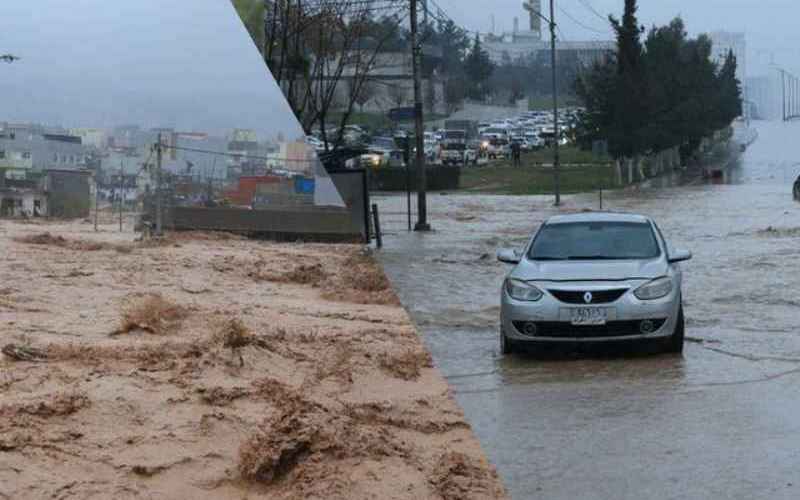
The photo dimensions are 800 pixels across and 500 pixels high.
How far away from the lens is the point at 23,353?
361 inches

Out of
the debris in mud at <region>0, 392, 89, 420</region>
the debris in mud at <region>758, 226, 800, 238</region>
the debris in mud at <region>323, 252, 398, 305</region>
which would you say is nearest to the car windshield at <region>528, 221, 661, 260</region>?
the debris in mud at <region>323, 252, 398, 305</region>

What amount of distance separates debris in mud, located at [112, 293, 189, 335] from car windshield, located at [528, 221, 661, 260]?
3.14m

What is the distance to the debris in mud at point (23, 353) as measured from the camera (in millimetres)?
9094

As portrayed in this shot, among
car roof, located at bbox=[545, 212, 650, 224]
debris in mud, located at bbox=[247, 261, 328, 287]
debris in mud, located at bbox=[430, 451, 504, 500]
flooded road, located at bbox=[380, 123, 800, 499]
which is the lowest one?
flooded road, located at bbox=[380, 123, 800, 499]

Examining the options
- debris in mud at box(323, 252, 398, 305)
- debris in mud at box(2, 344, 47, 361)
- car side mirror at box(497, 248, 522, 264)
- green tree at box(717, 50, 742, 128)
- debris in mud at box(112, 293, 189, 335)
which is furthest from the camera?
green tree at box(717, 50, 742, 128)

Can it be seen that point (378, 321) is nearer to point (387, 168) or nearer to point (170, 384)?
point (170, 384)

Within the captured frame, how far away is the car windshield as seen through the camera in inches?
489

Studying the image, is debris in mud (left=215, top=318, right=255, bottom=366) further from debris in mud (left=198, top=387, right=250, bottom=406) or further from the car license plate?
the car license plate

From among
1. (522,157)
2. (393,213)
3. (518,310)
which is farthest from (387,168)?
(518,310)

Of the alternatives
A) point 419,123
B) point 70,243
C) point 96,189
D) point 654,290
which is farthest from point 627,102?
point 654,290

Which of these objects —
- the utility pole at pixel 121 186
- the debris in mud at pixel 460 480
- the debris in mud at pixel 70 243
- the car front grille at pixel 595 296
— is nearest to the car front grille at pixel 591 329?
the car front grille at pixel 595 296

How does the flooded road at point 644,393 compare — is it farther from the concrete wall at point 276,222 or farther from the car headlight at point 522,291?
the concrete wall at point 276,222

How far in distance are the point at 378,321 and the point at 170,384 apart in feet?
13.4

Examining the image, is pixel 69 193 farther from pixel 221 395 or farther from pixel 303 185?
pixel 221 395
